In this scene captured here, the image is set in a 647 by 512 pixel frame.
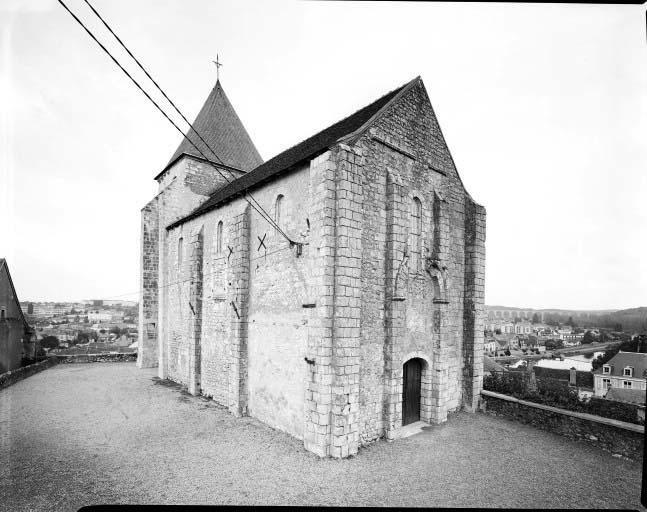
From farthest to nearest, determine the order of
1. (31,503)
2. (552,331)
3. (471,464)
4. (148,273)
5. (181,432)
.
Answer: (552,331)
(148,273)
(181,432)
(471,464)
(31,503)

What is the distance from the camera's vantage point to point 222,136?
21.3 meters

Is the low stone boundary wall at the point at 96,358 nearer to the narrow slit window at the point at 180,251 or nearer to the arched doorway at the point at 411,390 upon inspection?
the narrow slit window at the point at 180,251

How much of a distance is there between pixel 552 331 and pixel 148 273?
50625 mm

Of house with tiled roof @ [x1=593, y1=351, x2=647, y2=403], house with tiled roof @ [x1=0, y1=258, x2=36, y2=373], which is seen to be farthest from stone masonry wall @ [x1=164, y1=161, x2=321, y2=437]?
house with tiled roof @ [x1=593, y1=351, x2=647, y2=403]

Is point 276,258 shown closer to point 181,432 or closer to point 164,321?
point 181,432

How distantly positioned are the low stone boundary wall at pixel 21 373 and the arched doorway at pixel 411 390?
56.6 ft

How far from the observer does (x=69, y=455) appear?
8023mm

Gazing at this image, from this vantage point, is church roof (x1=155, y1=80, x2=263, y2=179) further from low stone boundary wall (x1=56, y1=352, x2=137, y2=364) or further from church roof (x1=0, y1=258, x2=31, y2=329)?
low stone boundary wall (x1=56, y1=352, x2=137, y2=364)

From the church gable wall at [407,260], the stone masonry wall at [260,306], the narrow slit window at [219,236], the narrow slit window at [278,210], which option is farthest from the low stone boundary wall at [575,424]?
the narrow slit window at [219,236]

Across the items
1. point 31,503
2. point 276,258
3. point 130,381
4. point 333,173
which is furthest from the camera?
point 130,381

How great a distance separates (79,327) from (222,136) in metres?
31.8

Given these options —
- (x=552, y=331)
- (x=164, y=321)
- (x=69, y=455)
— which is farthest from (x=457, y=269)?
(x=552, y=331)

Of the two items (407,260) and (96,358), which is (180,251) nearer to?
(96,358)

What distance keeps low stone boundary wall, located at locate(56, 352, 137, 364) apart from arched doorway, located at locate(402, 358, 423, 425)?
20.6 m
